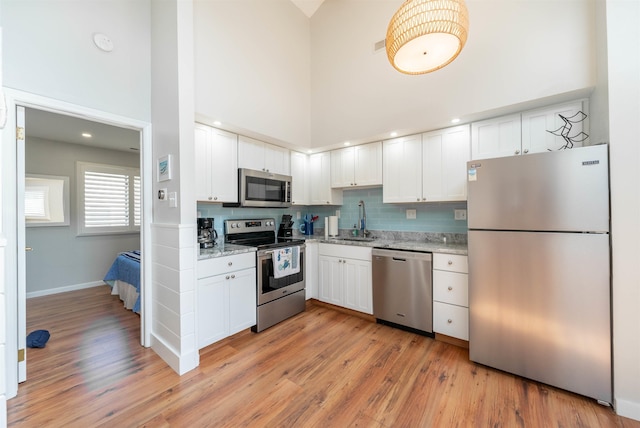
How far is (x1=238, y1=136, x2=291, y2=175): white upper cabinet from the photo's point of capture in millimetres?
3168

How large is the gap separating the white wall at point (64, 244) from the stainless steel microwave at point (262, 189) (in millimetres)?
3517

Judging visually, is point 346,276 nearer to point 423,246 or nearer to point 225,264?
point 423,246

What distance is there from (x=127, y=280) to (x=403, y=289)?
11.9 feet

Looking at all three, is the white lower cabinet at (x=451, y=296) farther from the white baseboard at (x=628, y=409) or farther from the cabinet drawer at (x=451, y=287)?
the white baseboard at (x=628, y=409)

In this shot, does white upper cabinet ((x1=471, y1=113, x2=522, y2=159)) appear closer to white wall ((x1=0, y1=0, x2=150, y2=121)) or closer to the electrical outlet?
the electrical outlet

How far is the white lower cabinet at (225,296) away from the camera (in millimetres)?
2391

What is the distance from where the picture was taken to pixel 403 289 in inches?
111

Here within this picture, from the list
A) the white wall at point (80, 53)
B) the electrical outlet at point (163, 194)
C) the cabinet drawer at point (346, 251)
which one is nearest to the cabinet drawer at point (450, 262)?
the cabinet drawer at point (346, 251)

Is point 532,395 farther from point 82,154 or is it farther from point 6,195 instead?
point 82,154

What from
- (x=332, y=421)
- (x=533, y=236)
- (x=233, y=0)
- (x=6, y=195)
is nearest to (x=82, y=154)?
(x=6, y=195)

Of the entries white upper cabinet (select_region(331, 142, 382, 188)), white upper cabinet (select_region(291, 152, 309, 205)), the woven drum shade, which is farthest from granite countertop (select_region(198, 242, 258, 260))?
the woven drum shade

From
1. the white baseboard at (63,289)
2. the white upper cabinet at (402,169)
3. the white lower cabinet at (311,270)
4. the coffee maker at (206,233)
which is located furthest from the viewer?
the white baseboard at (63,289)

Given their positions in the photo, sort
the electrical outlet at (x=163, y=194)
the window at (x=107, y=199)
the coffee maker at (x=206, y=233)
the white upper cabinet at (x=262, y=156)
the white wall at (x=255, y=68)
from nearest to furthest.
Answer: the electrical outlet at (x=163, y=194) < the white wall at (x=255, y=68) < the coffee maker at (x=206, y=233) < the white upper cabinet at (x=262, y=156) < the window at (x=107, y=199)

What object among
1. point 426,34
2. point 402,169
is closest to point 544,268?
point 402,169
